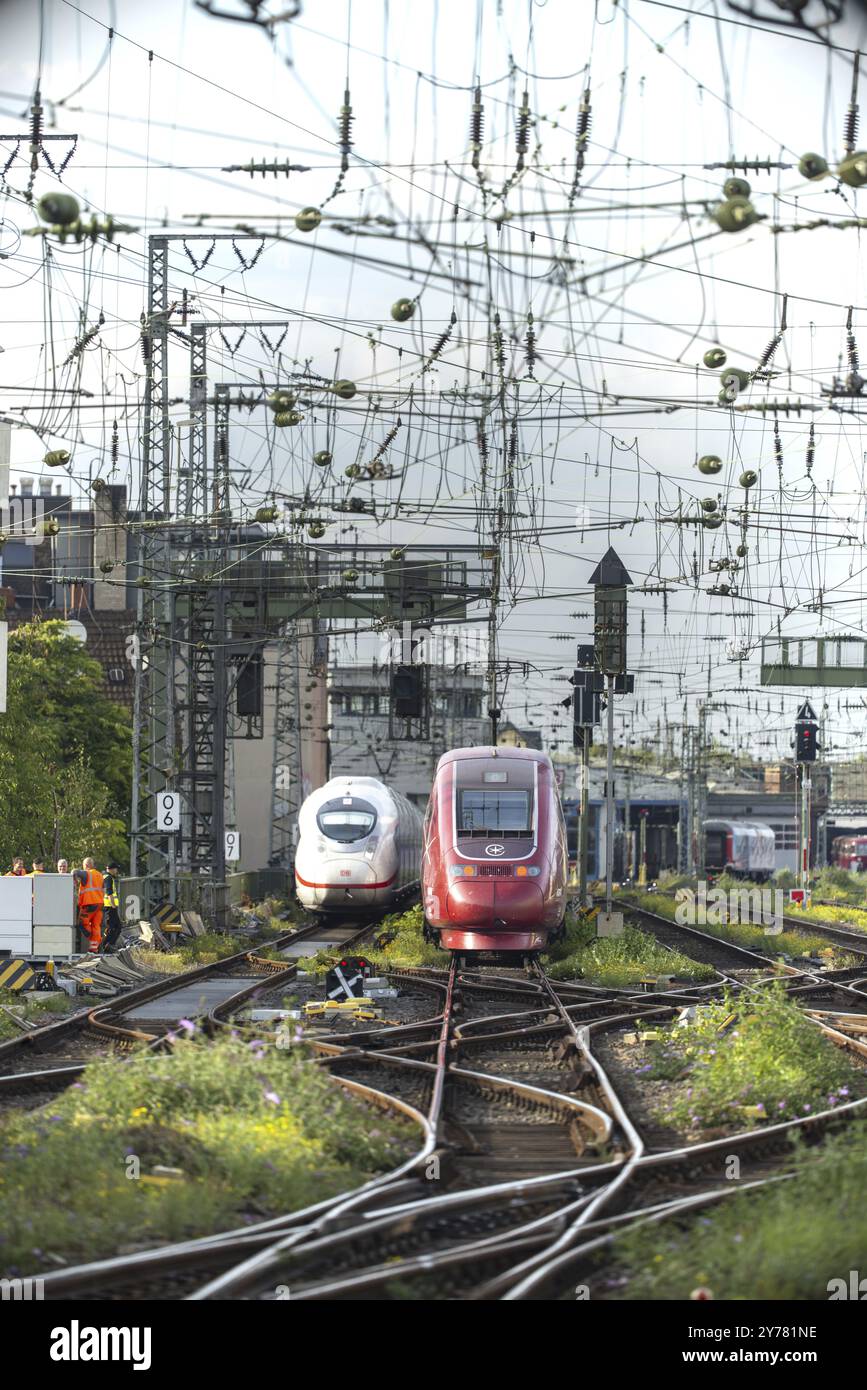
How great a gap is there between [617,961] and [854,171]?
1761cm

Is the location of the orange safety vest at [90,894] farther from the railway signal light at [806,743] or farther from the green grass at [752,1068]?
the railway signal light at [806,743]

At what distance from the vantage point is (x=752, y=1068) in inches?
536

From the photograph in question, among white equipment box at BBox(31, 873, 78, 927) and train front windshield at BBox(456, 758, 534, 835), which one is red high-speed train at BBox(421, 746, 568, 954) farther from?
white equipment box at BBox(31, 873, 78, 927)

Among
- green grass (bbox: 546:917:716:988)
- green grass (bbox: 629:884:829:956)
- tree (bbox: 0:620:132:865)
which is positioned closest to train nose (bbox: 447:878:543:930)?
green grass (bbox: 546:917:716:988)

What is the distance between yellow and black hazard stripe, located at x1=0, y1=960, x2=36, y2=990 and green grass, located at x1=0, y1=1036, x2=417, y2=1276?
9.46 m

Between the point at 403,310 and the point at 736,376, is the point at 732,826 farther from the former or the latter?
the point at 403,310

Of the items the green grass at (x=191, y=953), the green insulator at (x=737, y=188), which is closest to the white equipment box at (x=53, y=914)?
the green grass at (x=191, y=953)

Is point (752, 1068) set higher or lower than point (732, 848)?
higher

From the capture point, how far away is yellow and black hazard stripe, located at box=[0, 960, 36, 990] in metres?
21.7

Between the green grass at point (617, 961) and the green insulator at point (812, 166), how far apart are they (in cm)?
1543

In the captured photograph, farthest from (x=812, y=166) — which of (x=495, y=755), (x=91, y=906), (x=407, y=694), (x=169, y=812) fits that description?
(x=407, y=694)

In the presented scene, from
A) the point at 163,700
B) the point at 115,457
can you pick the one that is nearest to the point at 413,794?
the point at 163,700

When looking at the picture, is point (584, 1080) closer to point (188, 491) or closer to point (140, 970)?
point (140, 970)
